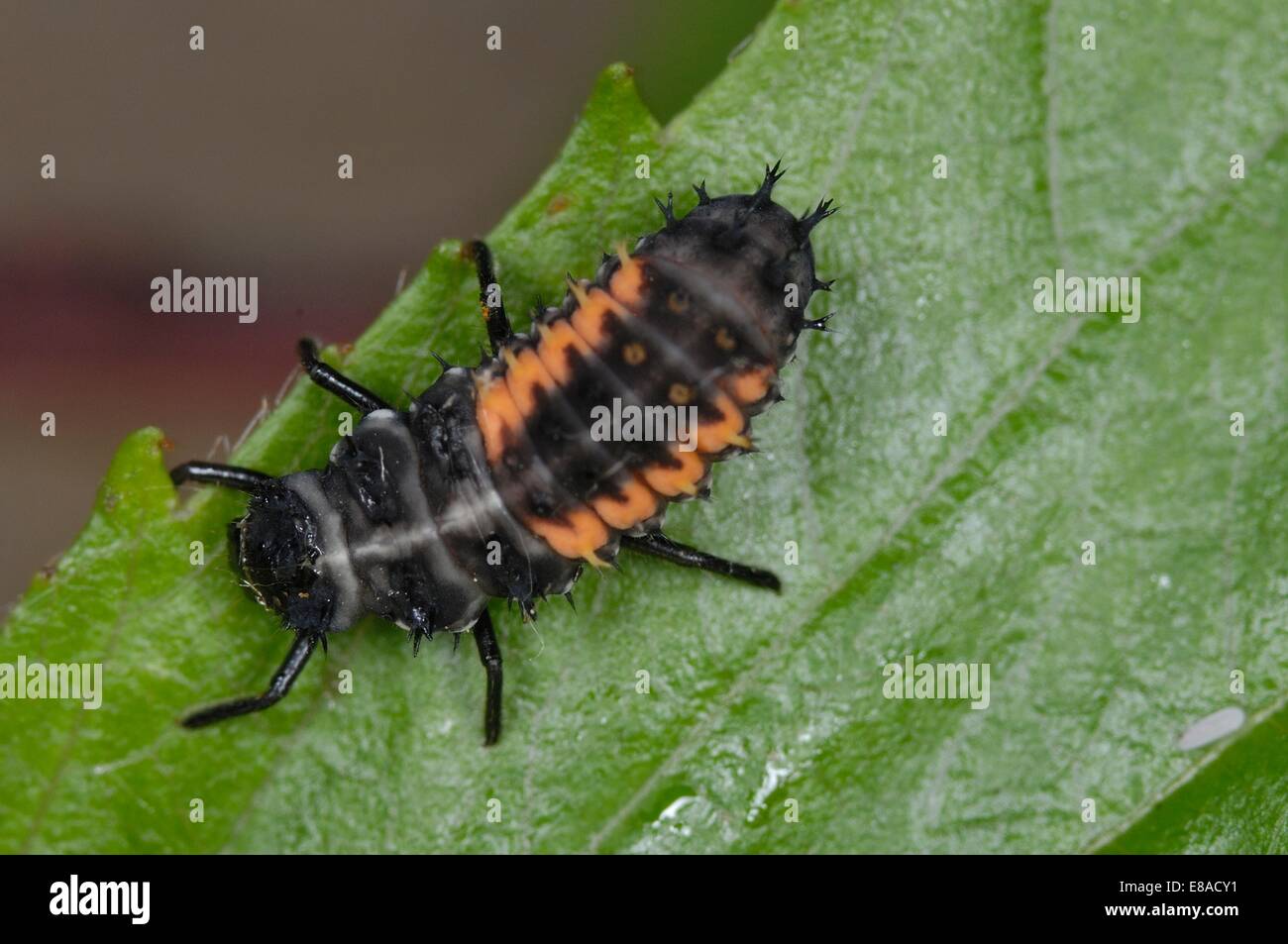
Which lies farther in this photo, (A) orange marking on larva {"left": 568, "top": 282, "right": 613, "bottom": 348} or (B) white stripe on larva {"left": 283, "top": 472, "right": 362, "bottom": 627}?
(B) white stripe on larva {"left": 283, "top": 472, "right": 362, "bottom": 627}

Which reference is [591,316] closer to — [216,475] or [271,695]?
[216,475]

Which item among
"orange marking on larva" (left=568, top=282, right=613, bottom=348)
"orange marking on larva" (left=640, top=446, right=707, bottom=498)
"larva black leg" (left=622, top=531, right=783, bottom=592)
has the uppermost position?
"orange marking on larva" (left=568, top=282, right=613, bottom=348)

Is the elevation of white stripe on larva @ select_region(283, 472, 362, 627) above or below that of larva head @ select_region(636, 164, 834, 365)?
below

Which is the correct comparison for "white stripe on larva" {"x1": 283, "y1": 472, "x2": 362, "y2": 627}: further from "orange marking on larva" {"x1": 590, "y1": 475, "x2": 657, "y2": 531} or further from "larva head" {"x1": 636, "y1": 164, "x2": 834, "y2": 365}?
"larva head" {"x1": 636, "y1": 164, "x2": 834, "y2": 365}

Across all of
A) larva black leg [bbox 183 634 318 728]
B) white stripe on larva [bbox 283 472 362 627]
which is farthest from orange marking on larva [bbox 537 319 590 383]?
larva black leg [bbox 183 634 318 728]

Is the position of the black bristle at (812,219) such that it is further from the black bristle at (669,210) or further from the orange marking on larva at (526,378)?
the orange marking on larva at (526,378)

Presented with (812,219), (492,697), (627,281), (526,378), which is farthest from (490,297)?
(492,697)

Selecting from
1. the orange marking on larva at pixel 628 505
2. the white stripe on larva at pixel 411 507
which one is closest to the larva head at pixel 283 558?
the white stripe on larva at pixel 411 507

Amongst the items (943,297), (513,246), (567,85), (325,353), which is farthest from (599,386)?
(567,85)
